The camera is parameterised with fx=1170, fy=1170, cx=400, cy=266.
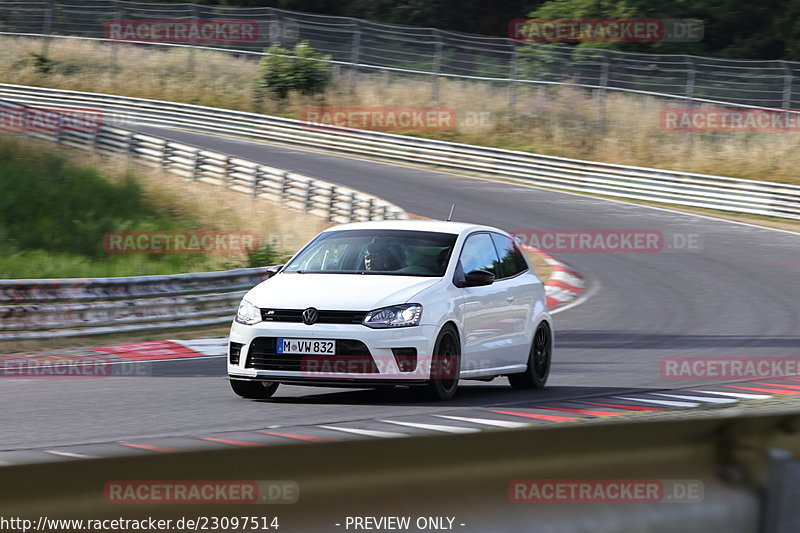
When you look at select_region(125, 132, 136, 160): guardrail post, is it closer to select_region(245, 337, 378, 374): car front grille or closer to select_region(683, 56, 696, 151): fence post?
select_region(683, 56, 696, 151): fence post

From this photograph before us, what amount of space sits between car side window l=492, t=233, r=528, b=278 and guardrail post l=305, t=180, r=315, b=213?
17737 mm

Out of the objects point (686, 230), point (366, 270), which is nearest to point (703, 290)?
point (686, 230)

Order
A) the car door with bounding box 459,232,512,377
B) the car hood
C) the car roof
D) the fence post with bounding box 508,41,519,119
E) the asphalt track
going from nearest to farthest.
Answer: the asphalt track, the car hood, the car door with bounding box 459,232,512,377, the car roof, the fence post with bounding box 508,41,519,119

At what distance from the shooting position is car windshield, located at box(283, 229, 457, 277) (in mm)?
9906

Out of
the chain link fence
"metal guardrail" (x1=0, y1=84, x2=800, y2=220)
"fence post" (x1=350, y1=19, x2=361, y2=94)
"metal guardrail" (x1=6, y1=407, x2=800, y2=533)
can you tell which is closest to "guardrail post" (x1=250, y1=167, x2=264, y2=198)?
"metal guardrail" (x1=0, y1=84, x2=800, y2=220)

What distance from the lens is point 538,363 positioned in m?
11.1

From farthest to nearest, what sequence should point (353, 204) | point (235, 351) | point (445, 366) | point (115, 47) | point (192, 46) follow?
point (115, 47) → point (192, 46) → point (353, 204) → point (445, 366) → point (235, 351)

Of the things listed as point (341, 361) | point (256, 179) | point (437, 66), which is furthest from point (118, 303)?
point (437, 66)

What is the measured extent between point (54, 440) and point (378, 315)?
2664 millimetres

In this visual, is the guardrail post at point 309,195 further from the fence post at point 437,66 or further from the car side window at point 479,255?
the car side window at point 479,255

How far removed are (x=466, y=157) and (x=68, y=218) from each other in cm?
1788

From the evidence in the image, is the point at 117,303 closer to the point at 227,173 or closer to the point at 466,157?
the point at 227,173

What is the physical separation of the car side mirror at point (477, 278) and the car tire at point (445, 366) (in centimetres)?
47

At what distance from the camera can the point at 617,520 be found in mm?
A: 3305
